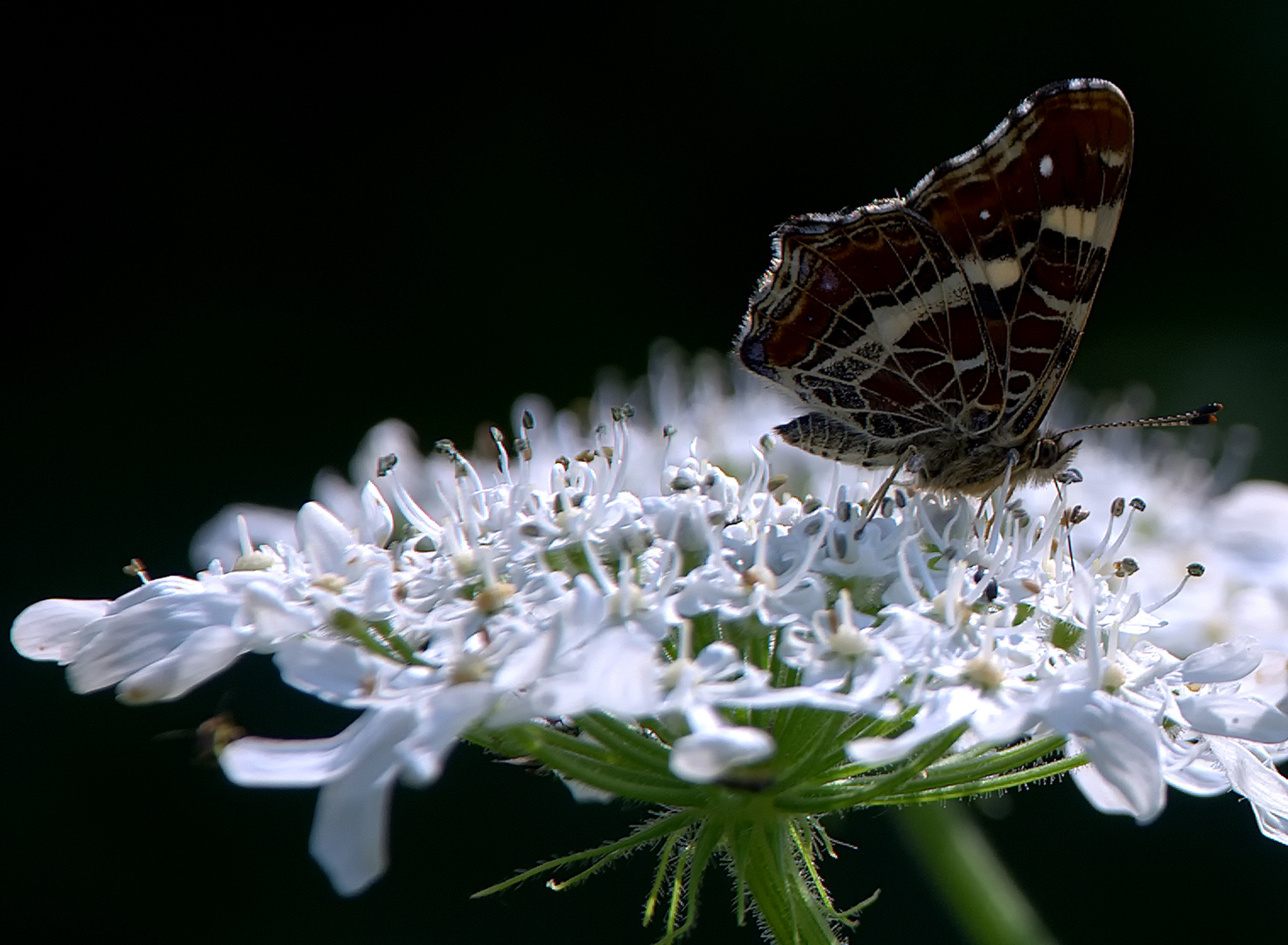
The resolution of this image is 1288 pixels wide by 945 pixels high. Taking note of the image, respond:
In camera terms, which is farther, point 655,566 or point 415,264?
point 415,264

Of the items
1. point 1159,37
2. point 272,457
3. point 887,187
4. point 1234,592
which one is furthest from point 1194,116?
point 272,457

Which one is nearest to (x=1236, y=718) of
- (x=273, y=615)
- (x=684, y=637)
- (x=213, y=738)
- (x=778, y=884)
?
(x=778, y=884)

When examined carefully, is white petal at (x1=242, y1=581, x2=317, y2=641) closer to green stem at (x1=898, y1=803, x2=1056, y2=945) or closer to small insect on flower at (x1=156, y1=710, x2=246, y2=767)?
small insect on flower at (x1=156, y1=710, x2=246, y2=767)

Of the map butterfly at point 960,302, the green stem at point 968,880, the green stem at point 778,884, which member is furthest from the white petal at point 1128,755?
the green stem at point 968,880

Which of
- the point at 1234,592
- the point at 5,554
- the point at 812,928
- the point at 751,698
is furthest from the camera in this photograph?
the point at 5,554

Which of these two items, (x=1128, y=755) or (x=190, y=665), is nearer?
(x=1128, y=755)

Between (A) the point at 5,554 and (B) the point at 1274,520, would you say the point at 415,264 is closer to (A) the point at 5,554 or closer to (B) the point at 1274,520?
(A) the point at 5,554

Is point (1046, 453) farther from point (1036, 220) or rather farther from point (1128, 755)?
point (1128, 755)
